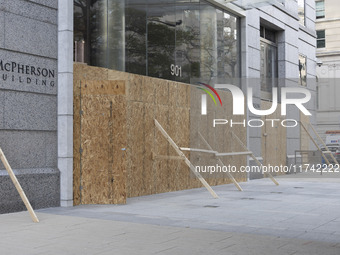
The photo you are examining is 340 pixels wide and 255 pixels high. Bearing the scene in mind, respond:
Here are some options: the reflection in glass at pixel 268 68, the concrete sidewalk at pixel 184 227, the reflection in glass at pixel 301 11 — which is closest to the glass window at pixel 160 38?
the reflection in glass at pixel 268 68

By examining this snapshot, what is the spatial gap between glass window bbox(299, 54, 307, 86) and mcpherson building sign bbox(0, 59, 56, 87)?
1708 cm

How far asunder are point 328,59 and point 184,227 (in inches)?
1963

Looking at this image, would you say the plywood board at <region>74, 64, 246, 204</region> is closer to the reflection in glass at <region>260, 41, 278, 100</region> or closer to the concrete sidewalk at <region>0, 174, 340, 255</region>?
the concrete sidewalk at <region>0, 174, 340, 255</region>

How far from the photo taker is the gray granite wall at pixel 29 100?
34.5 feet

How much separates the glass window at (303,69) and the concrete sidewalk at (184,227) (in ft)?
44.7

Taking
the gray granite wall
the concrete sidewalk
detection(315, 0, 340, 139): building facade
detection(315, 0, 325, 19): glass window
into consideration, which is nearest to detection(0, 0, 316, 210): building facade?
the gray granite wall

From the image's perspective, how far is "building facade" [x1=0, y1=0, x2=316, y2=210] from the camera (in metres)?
10.9

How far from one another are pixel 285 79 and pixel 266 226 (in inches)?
620

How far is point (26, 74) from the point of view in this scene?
36.0 ft

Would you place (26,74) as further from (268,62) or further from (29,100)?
(268,62)

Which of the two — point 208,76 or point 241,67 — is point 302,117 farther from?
point 208,76

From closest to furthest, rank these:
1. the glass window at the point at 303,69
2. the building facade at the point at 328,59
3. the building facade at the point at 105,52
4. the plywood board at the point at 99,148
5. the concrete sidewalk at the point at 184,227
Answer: the concrete sidewalk at the point at 184,227
the building facade at the point at 105,52
the plywood board at the point at 99,148
the glass window at the point at 303,69
the building facade at the point at 328,59

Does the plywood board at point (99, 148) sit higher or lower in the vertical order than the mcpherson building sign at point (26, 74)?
lower

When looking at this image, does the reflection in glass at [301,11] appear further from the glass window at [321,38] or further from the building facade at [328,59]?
the glass window at [321,38]
